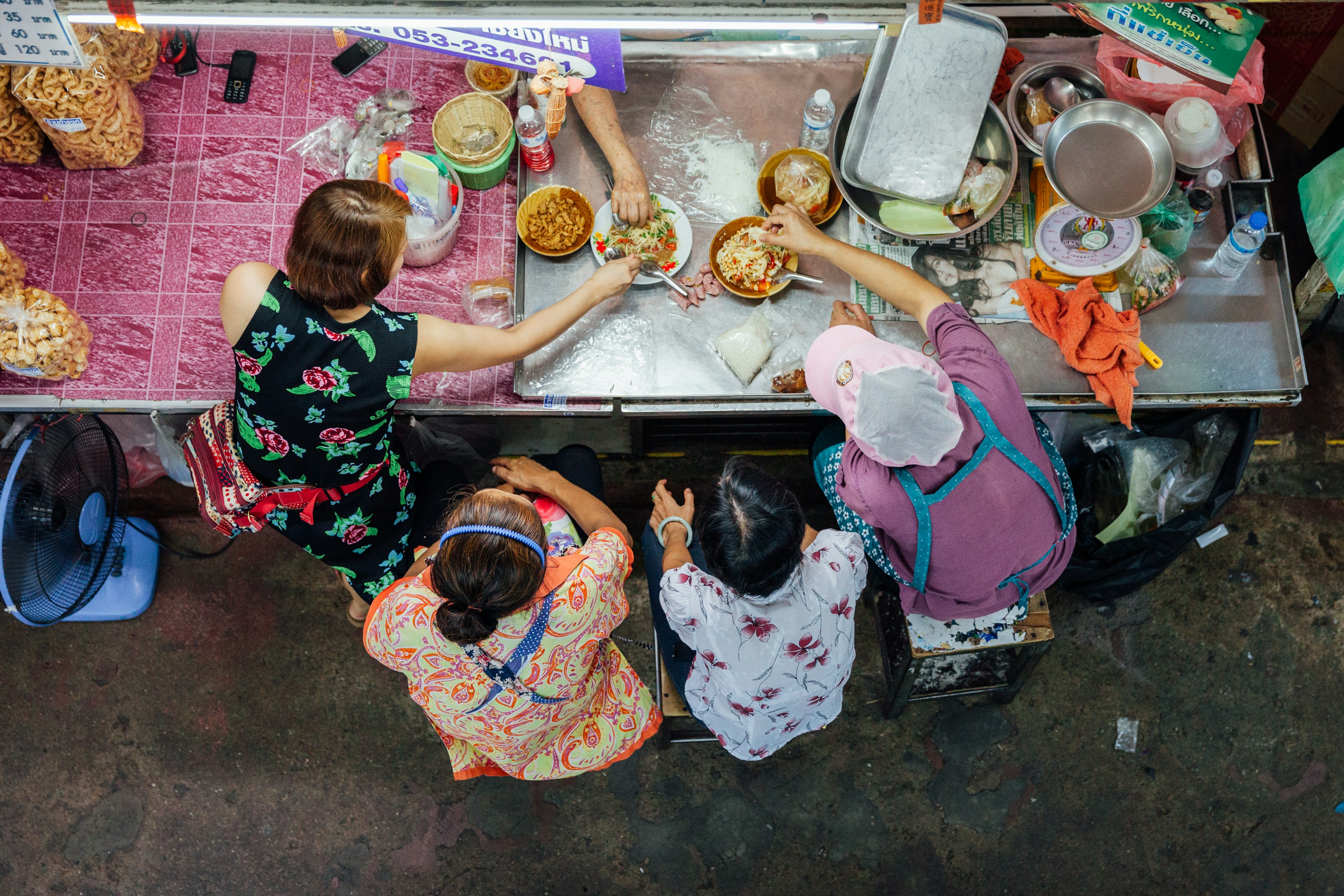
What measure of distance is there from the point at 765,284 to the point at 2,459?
3019 millimetres

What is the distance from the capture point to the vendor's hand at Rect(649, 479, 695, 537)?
2768 mm

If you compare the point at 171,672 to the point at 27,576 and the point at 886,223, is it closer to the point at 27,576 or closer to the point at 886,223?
the point at 27,576

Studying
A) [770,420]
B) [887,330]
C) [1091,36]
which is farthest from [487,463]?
[1091,36]

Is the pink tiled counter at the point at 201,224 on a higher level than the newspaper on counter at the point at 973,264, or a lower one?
lower

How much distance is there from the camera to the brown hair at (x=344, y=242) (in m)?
2.11

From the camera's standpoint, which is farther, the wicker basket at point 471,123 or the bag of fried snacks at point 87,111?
the wicker basket at point 471,123

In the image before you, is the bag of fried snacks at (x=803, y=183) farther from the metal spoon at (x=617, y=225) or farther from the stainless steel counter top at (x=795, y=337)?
the metal spoon at (x=617, y=225)

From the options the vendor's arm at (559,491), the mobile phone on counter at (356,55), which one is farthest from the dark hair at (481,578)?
the mobile phone on counter at (356,55)

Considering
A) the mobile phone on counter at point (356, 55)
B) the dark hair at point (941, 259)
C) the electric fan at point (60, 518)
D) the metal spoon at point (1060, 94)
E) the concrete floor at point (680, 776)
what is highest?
the metal spoon at point (1060, 94)

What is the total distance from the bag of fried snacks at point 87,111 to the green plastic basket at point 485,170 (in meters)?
0.94

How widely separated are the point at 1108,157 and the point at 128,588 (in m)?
3.71

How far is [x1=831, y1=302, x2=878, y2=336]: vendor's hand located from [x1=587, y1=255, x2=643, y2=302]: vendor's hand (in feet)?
1.99

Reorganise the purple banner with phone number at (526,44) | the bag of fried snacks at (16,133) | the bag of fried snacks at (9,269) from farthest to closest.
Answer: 1. the bag of fried snacks at (16,133)
2. the bag of fried snacks at (9,269)
3. the purple banner with phone number at (526,44)

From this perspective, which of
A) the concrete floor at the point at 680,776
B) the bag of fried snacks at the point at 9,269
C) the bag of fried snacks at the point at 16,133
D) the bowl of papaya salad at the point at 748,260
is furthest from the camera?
the concrete floor at the point at 680,776
